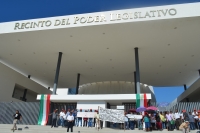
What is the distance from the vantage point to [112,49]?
16.5m

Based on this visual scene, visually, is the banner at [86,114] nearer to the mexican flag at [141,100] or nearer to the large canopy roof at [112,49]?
the mexican flag at [141,100]

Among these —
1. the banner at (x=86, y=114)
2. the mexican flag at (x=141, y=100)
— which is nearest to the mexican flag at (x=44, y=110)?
the banner at (x=86, y=114)

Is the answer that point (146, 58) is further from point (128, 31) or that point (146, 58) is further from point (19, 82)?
point (19, 82)

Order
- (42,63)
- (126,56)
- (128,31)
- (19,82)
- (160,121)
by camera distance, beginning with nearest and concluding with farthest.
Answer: (160,121) < (128,31) < (126,56) < (42,63) < (19,82)

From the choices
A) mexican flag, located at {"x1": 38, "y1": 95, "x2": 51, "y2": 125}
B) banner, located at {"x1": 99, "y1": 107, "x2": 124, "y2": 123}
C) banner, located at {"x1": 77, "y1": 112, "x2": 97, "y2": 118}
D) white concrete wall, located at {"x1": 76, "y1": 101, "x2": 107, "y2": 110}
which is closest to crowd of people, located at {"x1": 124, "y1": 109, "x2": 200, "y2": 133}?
banner, located at {"x1": 99, "y1": 107, "x2": 124, "y2": 123}

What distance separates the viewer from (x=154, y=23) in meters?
12.6

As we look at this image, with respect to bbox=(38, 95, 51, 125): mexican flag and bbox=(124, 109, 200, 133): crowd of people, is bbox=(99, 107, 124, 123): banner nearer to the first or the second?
bbox=(124, 109, 200, 133): crowd of people

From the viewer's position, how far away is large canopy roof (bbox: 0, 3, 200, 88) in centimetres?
1323

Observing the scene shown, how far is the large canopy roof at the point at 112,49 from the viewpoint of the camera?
1323cm

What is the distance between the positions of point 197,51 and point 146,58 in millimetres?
4416

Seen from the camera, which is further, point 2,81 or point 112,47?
point 2,81

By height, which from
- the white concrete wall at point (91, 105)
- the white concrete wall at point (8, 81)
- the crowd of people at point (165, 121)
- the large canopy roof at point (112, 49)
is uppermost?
the large canopy roof at point (112, 49)

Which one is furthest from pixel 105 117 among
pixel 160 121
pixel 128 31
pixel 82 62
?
pixel 82 62

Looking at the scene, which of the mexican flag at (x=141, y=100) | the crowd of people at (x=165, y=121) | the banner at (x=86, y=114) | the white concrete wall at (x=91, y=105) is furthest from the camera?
the white concrete wall at (x=91, y=105)
